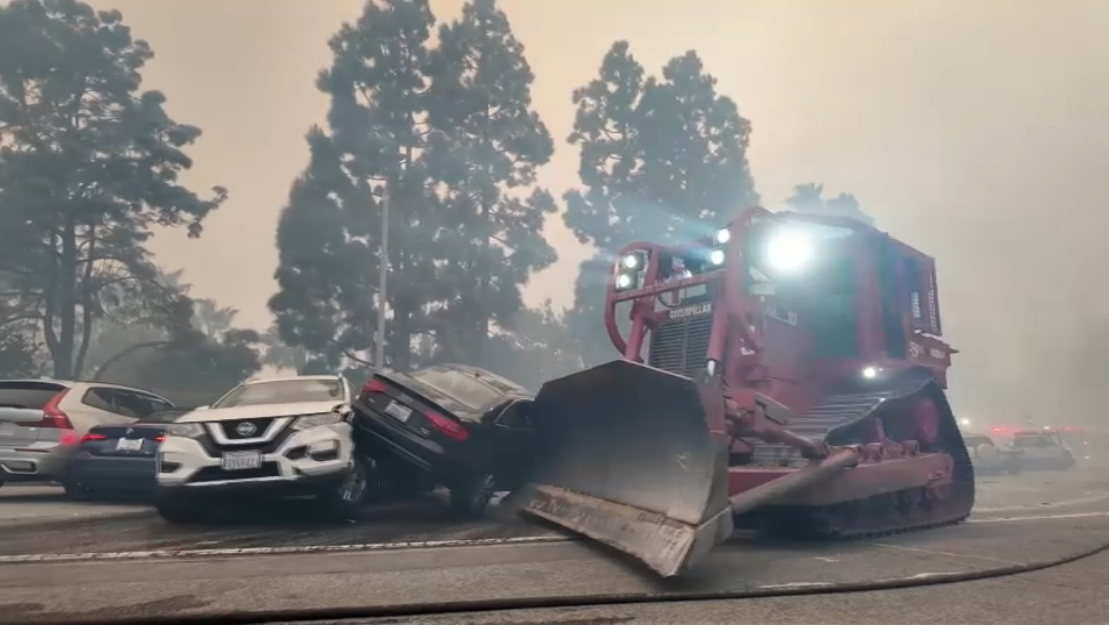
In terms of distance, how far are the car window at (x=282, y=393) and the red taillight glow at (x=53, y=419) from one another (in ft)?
8.68

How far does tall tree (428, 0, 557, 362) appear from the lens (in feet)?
95.7

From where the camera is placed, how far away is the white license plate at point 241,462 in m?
7.94

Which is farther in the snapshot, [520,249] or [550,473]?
[520,249]

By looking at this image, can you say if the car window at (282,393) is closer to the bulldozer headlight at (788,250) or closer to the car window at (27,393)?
the car window at (27,393)

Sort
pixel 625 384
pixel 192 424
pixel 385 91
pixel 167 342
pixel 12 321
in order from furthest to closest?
pixel 385 91 < pixel 167 342 < pixel 12 321 < pixel 192 424 < pixel 625 384

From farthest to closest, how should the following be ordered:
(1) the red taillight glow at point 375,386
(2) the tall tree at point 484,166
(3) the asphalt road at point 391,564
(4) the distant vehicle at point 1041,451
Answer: (2) the tall tree at point 484,166 < (4) the distant vehicle at point 1041,451 < (1) the red taillight glow at point 375,386 < (3) the asphalt road at point 391,564

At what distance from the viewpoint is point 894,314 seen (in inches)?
377

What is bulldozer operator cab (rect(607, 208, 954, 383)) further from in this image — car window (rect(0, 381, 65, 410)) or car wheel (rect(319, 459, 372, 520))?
car window (rect(0, 381, 65, 410))

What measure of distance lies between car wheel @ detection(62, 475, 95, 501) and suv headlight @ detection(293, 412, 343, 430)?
3.89m

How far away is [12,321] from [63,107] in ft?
21.1

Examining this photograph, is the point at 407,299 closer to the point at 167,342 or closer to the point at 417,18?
the point at 167,342

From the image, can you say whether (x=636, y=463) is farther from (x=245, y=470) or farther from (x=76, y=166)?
(x=76, y=166)

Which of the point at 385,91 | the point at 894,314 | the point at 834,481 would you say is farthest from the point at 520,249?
the point at 834,481

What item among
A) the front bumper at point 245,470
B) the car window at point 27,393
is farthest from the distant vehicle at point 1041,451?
the car window at point 27,393
